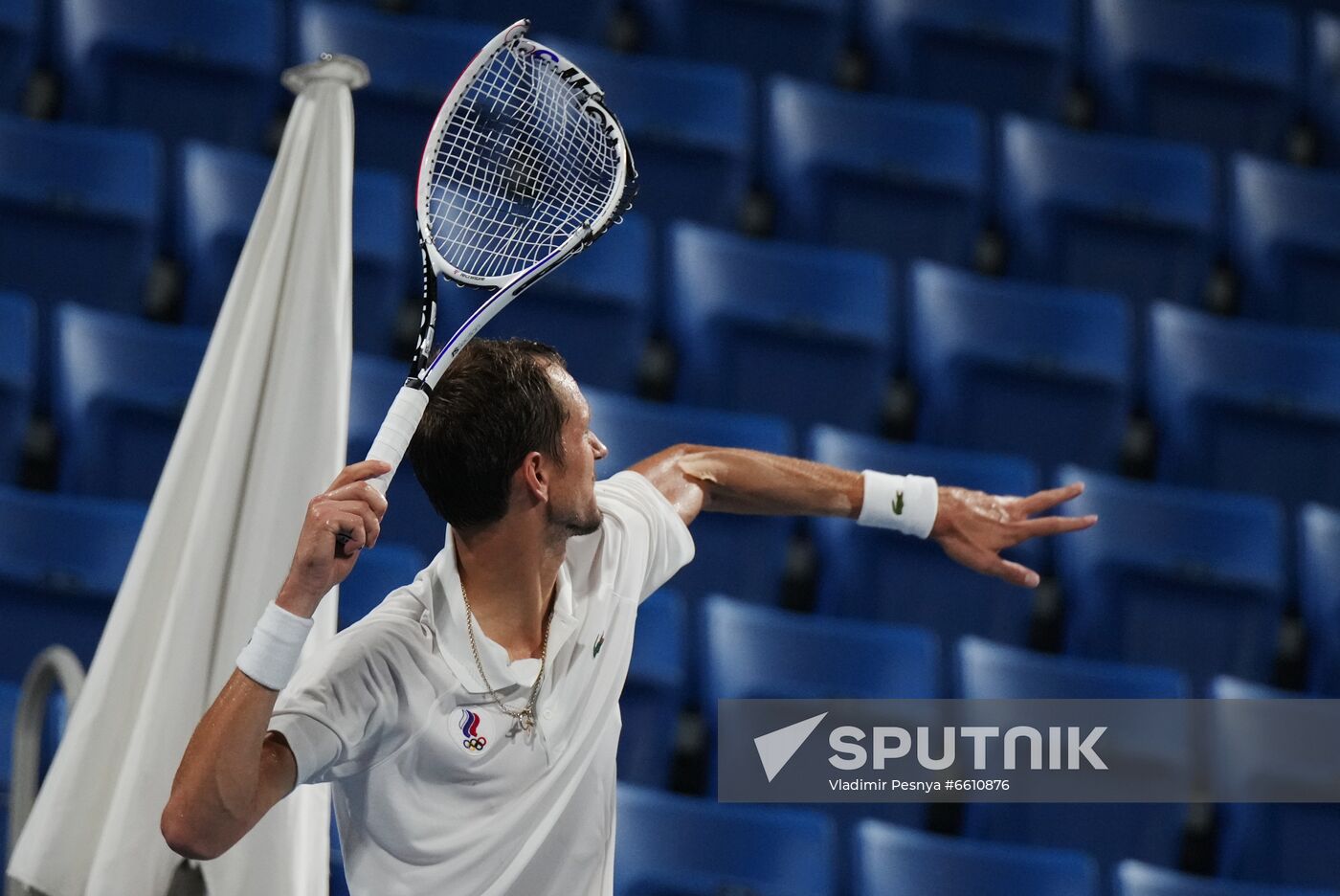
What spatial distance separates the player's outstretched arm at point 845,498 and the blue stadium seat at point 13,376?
1.71m

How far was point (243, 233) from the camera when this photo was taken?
3.72 m

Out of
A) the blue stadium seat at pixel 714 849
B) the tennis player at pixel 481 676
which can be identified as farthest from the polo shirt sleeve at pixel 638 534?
the blue stadium seat at pixel 714 849

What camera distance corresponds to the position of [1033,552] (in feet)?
12.5

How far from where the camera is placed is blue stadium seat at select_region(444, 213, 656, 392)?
388 cm

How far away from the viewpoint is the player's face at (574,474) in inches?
74.5

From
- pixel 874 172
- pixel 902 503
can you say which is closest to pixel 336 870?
pixel 902 503

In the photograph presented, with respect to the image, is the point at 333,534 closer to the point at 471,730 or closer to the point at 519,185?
the point at 471,730

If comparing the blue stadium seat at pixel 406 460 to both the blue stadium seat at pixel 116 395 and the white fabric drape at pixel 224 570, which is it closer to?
the blue stadium seat at pixel 116 395

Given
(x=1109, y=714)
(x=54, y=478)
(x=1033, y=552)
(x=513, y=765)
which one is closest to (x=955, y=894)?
(x=1109, y=714)

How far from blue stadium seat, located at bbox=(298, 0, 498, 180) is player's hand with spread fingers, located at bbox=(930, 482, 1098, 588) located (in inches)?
89.2

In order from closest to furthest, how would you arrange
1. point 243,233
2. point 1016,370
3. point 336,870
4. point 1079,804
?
point 336,870, point 1079,804, point 243,233, point 1016,370

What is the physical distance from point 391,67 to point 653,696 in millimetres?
1861

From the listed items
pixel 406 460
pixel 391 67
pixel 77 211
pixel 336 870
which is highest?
pixel 391 67

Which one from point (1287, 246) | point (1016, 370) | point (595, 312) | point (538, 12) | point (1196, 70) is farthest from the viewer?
point (1196, 70)
